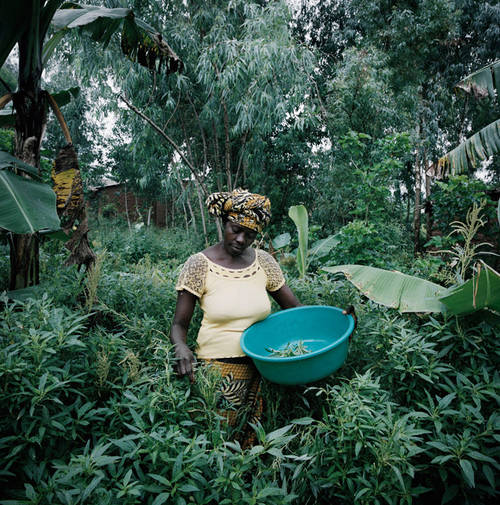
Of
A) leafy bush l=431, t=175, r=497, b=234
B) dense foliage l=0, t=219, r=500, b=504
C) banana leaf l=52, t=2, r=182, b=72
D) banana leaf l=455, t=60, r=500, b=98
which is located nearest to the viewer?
dense foliage l=0, t=219, r=500, b=504

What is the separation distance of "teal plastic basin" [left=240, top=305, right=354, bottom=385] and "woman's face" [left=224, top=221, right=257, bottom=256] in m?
0.41

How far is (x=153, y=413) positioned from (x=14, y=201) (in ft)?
3.94

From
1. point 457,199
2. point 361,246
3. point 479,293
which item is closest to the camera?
point 479,293

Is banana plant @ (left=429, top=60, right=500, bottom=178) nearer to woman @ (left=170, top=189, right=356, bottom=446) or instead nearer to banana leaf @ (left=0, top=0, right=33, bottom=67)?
woman @ (left=170, top=189, right=356, bottom=446)

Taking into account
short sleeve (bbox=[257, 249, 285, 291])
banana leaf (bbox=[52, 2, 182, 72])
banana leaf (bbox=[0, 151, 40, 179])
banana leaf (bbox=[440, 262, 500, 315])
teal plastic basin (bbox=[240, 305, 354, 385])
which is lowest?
teal plastic basin (bbox=[240, 305, 354, 385])

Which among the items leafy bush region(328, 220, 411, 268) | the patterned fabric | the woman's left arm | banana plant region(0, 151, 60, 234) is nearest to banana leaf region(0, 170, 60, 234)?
banana plant region(0, 151, 60, 234)

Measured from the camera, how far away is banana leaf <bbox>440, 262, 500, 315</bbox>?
1433 millimetres

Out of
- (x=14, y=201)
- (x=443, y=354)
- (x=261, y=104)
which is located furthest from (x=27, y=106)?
(x=261, y=104)

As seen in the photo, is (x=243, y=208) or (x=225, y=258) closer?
(x=243, y=208)

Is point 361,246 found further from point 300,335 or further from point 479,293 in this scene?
point 479,293

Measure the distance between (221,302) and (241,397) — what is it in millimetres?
517

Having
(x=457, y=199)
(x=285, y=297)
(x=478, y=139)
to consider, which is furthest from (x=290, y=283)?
(x=457, y=199)

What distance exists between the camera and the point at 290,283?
2605 mm

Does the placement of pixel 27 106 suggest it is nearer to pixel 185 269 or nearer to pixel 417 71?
pixel 185 269
